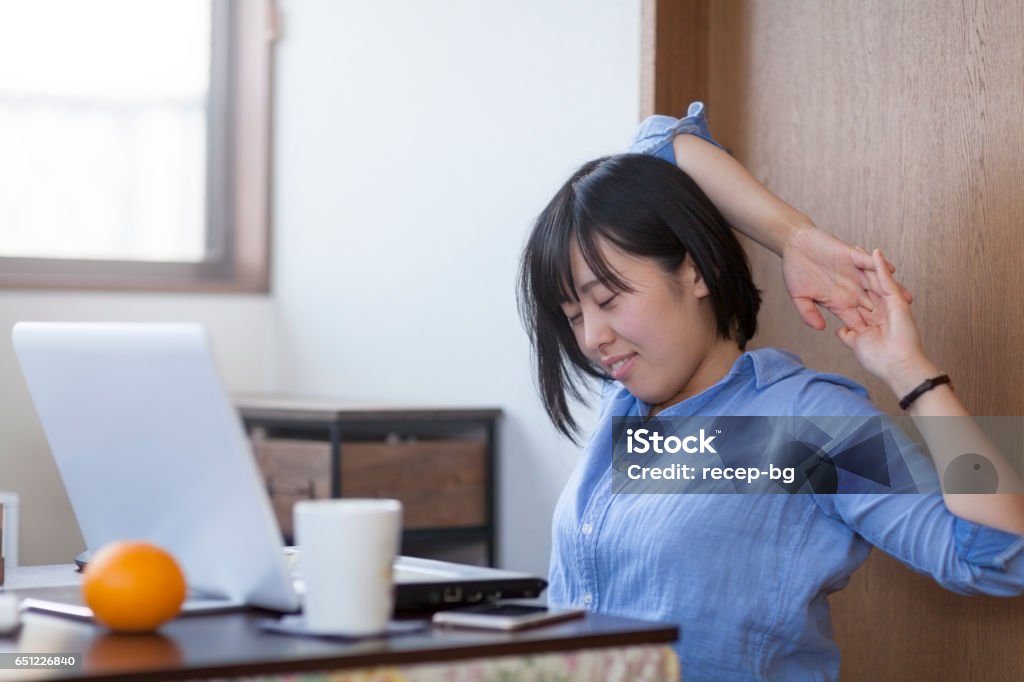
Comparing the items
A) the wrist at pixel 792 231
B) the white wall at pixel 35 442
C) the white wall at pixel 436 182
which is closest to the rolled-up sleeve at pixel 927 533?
the wrist at pixel 792 231

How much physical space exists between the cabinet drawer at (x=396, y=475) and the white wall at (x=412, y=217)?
80 millimetres

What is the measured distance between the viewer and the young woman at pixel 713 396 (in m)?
1.30

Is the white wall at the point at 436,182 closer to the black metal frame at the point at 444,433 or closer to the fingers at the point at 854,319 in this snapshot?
the black metal frame at the point at 444,433

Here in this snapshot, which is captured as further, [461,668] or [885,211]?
[885,211]

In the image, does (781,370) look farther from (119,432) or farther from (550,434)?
(550,434)

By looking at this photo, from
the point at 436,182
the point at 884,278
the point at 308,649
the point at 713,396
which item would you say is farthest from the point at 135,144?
the point at 308,649

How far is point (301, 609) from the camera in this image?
0.96 meters

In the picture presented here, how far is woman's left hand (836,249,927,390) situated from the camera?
1367 mm

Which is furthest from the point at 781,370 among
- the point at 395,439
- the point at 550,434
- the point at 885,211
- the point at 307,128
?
the point at 307,128

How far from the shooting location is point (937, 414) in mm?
1307

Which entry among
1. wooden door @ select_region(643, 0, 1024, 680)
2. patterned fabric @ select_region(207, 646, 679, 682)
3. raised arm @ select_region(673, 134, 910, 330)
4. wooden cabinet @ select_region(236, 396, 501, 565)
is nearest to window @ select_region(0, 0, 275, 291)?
wooden cabinet @ select_region(236, 396, 501, 565)

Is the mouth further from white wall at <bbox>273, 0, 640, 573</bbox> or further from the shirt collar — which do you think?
white wall at <bbox>273, 0, 640, 573</bbox>

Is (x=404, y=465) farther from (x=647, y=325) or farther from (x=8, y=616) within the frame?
(x=8, y=616)

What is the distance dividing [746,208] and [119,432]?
0.81 meters
